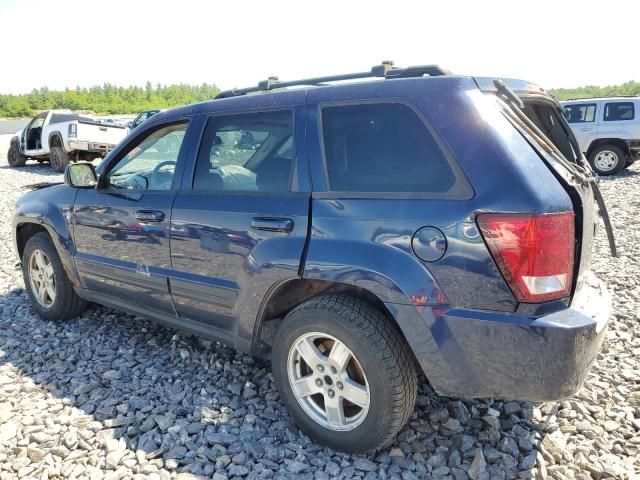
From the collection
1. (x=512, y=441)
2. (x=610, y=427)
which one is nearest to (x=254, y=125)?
(x=512, y=441)

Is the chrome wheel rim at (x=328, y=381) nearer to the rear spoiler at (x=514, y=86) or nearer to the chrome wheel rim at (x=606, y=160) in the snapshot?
the rear spoiler at (x=514, y=86)

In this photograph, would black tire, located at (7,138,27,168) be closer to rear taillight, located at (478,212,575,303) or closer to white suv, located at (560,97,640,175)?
white suv, located at (560,97,640,175)

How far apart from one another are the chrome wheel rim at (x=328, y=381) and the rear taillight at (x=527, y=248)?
81cm

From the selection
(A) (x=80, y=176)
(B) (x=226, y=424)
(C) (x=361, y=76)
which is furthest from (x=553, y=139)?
(A) (x=80, y=176)

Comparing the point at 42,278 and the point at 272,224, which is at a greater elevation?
the point at 272,224

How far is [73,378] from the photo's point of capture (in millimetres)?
3178

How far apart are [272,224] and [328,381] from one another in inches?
33.1

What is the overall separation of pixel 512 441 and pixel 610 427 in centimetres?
57

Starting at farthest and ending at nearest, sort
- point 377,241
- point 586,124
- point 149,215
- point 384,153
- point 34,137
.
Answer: point 34,137 → point 586,124 → point 149,215 → point 384,153 → point 377,241

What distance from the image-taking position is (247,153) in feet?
9.43

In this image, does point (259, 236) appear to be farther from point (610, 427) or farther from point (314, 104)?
point (610, 427)

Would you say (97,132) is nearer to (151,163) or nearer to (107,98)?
(151,163)

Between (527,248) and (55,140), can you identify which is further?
(55,140)

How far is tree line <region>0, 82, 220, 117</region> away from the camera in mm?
70062
